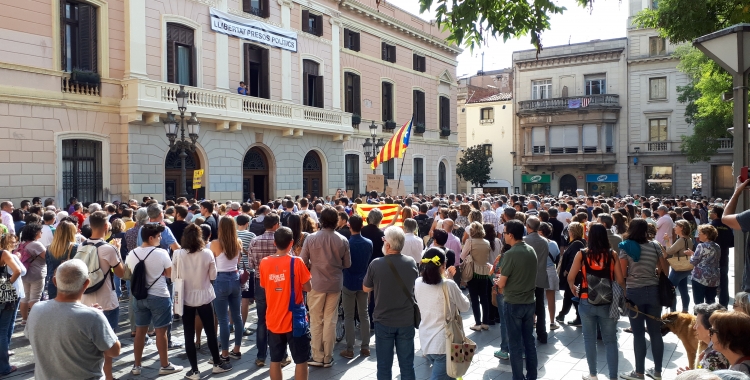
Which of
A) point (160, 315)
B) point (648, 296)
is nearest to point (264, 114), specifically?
point (160, 315)

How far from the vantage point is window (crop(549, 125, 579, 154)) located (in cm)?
4115

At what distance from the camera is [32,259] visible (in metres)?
7.55

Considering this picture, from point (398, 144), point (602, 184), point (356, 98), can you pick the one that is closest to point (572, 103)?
point (602, 184)

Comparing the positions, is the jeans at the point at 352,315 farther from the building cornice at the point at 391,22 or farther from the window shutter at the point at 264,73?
the building cornice at the point at 391,22

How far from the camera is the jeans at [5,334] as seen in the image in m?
6.66

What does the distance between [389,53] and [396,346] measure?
2719 centimetres

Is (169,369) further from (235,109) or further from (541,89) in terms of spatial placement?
(541,89)

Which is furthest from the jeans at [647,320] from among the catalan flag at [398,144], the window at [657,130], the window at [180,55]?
the window at [657,130]

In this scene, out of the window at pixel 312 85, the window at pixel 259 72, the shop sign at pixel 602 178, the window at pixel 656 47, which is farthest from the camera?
the shop sign at pixel 602 178

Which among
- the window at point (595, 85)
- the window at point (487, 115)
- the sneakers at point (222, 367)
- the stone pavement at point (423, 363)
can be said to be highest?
the window at point (595, 85)

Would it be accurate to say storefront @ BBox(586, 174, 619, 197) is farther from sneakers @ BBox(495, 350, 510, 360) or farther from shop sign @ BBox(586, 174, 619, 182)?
sneakers @ BBox(495, 350, 510, 360)

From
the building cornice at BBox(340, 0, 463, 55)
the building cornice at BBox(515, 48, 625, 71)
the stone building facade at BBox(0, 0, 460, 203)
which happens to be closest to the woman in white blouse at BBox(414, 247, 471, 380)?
the stone building facade at BBox(0, 0, 460, 203)

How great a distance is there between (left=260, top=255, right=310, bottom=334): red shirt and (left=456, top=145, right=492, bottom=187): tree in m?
36.8

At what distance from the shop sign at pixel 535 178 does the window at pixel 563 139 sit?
1958 mm
